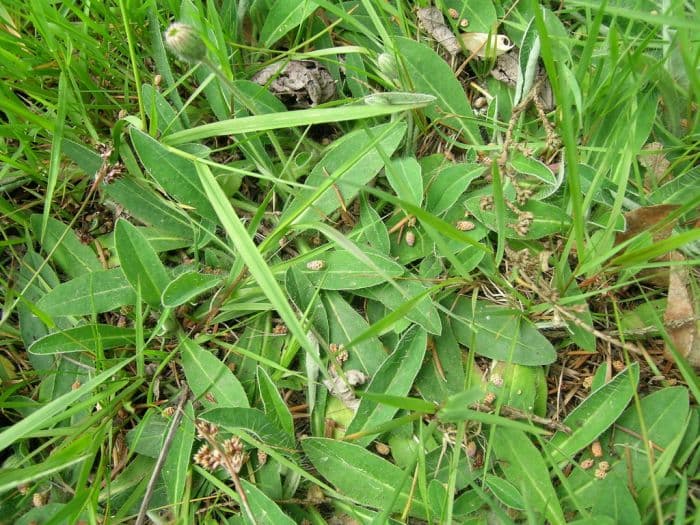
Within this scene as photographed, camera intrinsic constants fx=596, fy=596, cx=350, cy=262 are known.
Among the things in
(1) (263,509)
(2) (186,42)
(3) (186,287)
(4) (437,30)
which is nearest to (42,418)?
(3) (186,287)

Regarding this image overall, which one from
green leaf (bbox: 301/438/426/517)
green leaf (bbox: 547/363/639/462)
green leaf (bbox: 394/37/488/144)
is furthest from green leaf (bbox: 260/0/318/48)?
green leaf (bbox: 547/363/639/462)

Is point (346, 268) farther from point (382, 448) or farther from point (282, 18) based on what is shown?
point (282, 18)

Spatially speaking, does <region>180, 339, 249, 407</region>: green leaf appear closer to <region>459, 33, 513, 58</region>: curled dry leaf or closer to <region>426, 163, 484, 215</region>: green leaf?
<region>426, 163, 484, 215</region>: green leaf

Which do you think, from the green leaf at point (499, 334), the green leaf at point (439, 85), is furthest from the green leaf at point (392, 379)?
the green leaf at point (439, 85)

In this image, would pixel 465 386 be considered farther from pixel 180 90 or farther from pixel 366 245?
pixel 180 90

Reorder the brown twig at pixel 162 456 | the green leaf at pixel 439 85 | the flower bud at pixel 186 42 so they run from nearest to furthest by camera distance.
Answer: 1. the flower bud at pixel 186 42
2. the brown twig at pixel 162 456
3. the green leaf at pixel 439 85

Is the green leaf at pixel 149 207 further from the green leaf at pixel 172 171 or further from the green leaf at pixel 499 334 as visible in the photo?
the green leaf at pixel 499 334

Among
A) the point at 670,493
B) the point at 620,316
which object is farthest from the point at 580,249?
the point at 670,493
